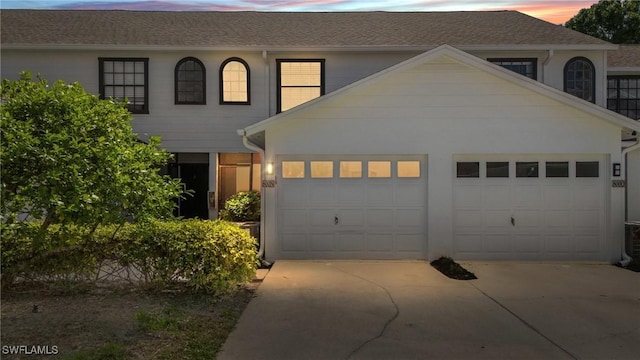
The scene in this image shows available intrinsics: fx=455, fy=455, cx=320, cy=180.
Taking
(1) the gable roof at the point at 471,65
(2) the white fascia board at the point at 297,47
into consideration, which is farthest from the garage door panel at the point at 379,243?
(2) the white fascia board at the point at 297,47

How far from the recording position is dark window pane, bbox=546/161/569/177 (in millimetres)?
9922

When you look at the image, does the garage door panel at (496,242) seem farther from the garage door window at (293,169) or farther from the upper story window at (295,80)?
the upper story window at (295,80)

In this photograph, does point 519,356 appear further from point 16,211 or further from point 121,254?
point 16,211

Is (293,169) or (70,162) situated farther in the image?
(293,169)

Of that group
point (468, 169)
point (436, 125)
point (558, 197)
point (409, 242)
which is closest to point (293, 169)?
point (409, 242)

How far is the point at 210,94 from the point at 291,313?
27.3ft

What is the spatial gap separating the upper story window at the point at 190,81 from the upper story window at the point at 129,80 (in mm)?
889

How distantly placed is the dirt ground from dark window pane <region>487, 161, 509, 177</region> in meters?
5.87

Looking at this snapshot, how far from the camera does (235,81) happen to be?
12930mm

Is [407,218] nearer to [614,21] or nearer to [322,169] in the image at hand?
[322,169]

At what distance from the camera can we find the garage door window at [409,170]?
32.8 feet

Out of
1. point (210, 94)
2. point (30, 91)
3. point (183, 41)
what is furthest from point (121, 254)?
point (183, 41)

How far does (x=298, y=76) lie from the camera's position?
510 inches

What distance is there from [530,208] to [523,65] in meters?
4.98
